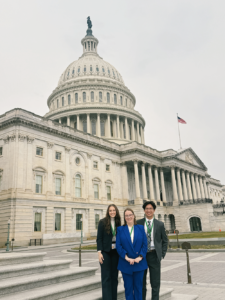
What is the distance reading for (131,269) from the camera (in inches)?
243

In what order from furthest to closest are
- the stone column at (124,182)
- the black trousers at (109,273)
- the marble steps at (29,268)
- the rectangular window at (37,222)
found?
the stone column at (124,182) < the rectangular window at (37,222) < the marble steps at (29,268) < the black trousers at (109,273)

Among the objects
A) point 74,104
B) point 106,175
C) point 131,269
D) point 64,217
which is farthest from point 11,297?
→ point 74,104

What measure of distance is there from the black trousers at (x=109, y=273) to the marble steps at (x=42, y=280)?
1613 mm

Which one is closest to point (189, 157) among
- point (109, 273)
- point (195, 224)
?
point (195, 224)

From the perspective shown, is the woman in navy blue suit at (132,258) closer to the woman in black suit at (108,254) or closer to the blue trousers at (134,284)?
the blue trousers at (134,284)

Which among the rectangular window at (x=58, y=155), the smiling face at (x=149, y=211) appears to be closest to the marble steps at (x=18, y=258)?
the smiling face at (x=149, y=211)

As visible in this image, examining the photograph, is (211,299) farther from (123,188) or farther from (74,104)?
(74,104)

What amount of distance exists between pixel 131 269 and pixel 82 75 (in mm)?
81635

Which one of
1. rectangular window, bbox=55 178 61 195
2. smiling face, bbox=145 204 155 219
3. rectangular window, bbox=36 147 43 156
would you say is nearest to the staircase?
smiling face, bbox=145 204 155 219

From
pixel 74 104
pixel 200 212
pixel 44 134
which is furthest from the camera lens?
pixel 74 104

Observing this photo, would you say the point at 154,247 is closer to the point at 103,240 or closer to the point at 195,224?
the point at 103,240

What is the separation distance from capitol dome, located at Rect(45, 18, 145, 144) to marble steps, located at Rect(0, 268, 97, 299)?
6042 centimetres

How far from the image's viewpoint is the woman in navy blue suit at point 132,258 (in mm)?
6191

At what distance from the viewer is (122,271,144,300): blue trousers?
20.4ft
